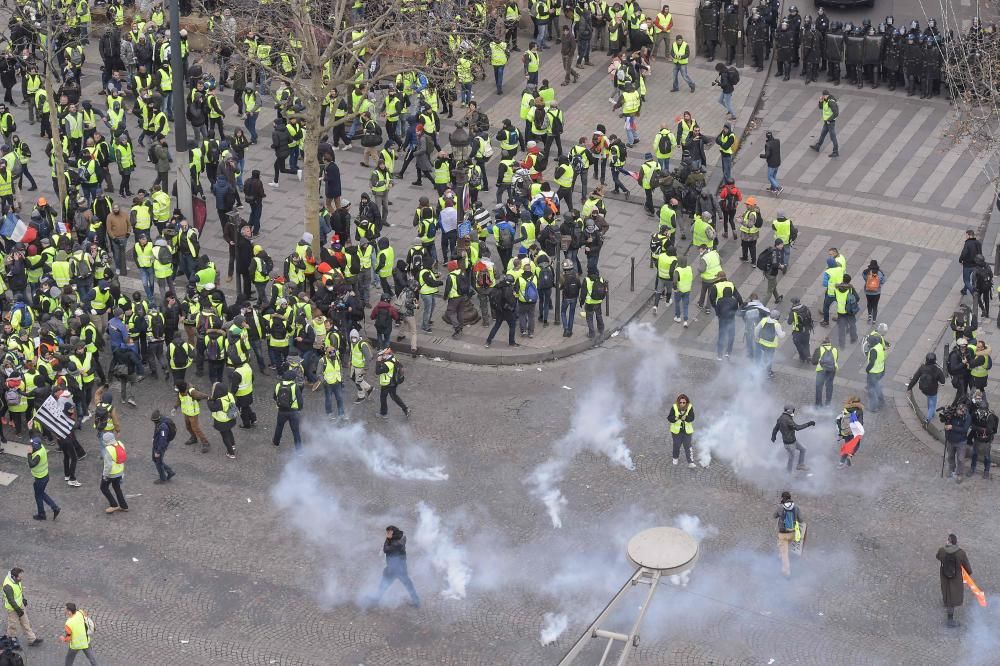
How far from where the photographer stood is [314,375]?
102 feet

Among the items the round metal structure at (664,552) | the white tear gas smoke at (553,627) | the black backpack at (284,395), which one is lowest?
the white tear gas smoke at (553,627)

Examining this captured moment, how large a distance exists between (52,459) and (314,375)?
4.68 metres

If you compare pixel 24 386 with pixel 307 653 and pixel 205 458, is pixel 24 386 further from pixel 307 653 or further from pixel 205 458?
pixel 307 653

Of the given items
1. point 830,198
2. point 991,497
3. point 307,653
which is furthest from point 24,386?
point 830,198

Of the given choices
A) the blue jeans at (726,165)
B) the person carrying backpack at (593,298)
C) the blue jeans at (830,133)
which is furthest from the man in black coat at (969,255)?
the blue jeans at (830,133)

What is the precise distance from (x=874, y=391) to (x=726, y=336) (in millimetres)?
2972

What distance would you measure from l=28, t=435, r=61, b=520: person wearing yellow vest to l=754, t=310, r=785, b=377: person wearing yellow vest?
11.9 metres

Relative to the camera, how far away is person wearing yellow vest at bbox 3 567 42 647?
2397 cm

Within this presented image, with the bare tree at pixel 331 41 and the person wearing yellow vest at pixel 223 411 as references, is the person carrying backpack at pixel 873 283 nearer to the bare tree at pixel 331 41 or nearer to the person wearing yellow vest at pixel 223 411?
the bare tree at pixel 331 41

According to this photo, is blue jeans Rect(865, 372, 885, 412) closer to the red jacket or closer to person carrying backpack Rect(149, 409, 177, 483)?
the red jacket

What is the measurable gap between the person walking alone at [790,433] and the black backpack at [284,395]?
24.8ft

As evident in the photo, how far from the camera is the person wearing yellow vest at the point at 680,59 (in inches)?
1689

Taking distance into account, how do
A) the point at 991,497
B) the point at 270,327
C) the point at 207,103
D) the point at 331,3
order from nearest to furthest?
the point at 991,497
the point at 270,327
the point at 331,3
the point at 207,103

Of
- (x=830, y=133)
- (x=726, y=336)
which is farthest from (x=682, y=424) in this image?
(x=830, y=133)
